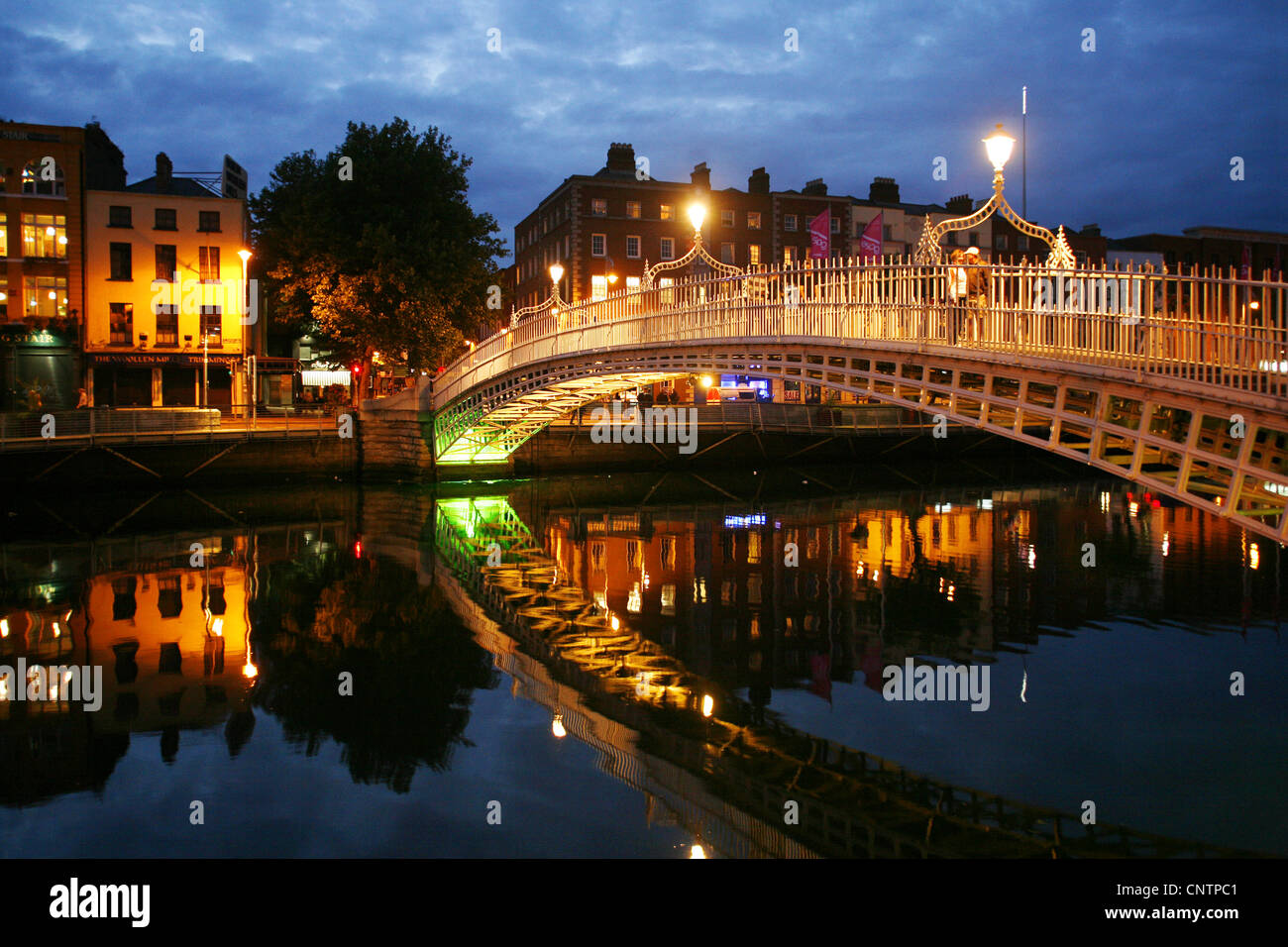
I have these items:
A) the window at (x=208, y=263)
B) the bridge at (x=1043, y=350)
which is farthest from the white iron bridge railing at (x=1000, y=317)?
the window at (x=208, y=263)

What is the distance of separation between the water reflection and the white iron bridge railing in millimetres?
3372

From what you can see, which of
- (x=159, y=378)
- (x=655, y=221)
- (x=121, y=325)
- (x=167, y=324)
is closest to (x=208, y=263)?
(x=167, y=324)

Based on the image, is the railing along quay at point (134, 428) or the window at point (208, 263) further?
the window at point (208, 263)

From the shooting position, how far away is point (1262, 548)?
60.0 feet

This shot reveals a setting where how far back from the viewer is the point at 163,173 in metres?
42.7

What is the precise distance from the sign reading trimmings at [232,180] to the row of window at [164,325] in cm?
562

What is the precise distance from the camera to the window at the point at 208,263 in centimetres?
4038

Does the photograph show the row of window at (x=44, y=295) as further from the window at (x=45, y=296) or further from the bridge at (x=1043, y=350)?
the bridge at (x=1043, y=350)

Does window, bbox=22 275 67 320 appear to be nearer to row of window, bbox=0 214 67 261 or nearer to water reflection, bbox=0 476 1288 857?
row of window, bbox=0 214 67 261

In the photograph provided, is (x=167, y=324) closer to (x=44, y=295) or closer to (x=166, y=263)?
(x=166, y=263)

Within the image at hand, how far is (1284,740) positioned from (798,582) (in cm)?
807

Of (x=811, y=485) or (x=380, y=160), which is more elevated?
(x=380, y=160)
